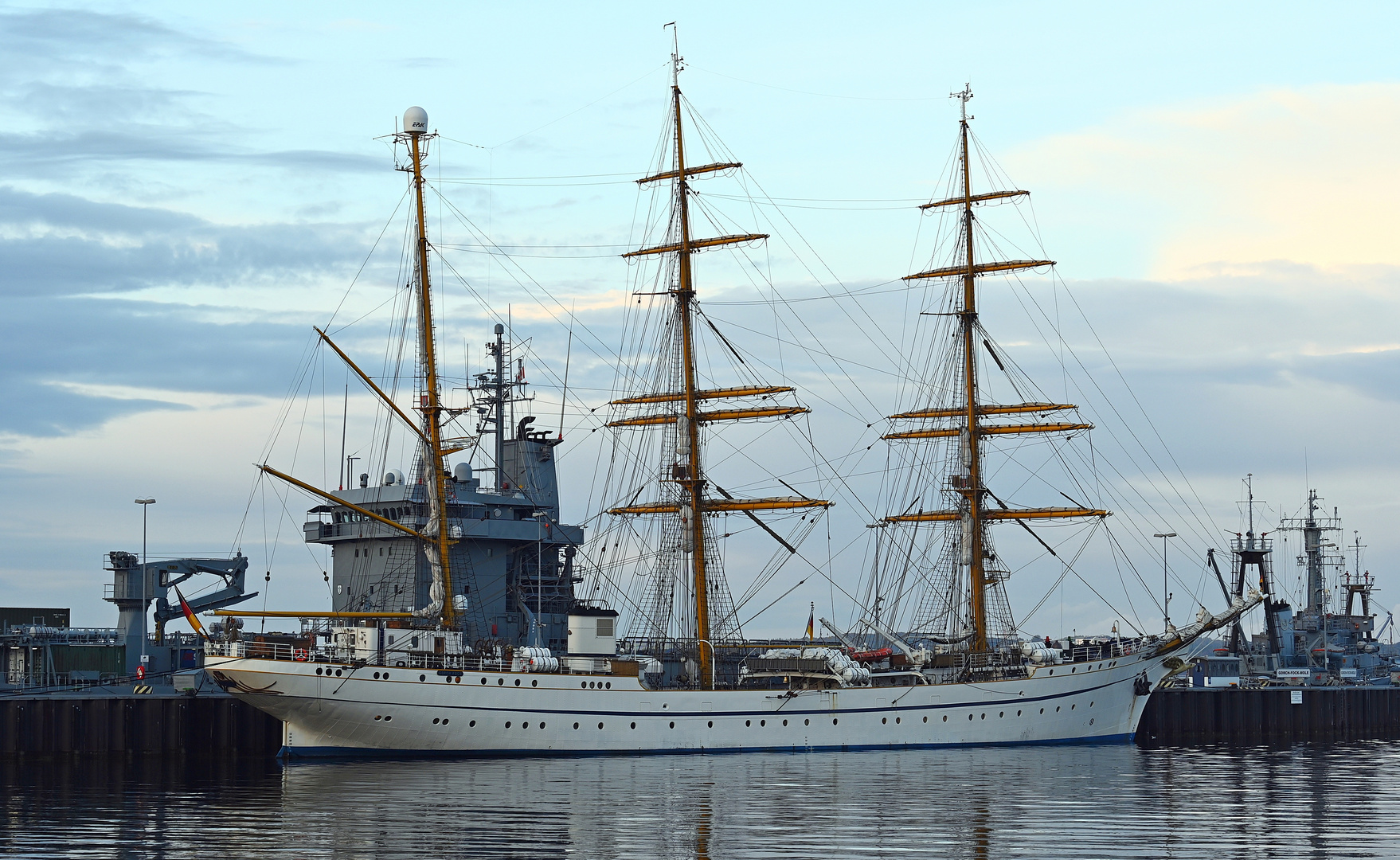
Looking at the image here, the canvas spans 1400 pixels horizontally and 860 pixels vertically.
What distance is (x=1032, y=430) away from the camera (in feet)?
213

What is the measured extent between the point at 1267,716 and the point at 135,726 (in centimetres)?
5874

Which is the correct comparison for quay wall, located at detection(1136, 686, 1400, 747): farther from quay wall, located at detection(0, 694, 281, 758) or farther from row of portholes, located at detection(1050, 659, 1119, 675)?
quay wall, located at detection(0, 694, 281, 758)

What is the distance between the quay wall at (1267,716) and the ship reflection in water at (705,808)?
23159 mm

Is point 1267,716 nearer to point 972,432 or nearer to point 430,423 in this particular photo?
point 972,432

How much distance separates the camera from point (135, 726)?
171 ft

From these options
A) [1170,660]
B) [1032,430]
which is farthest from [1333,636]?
[1032,430]

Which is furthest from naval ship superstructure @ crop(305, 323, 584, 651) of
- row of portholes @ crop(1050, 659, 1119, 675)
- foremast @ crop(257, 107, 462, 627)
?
row of portholes @ crop(1050, 659, 1119, 675)

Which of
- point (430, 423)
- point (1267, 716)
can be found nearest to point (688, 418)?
point (430, 423)

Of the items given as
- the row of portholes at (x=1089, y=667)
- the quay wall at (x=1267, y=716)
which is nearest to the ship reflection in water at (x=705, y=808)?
the row of portholes at (x=1089, y=667)

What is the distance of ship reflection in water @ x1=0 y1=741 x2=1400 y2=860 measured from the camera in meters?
28.3

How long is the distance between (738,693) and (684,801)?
17.8 metres

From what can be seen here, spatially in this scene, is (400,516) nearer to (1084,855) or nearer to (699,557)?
(699,557)

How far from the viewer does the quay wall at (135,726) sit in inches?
1987

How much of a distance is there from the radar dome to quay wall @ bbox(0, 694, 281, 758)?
22832 mm
